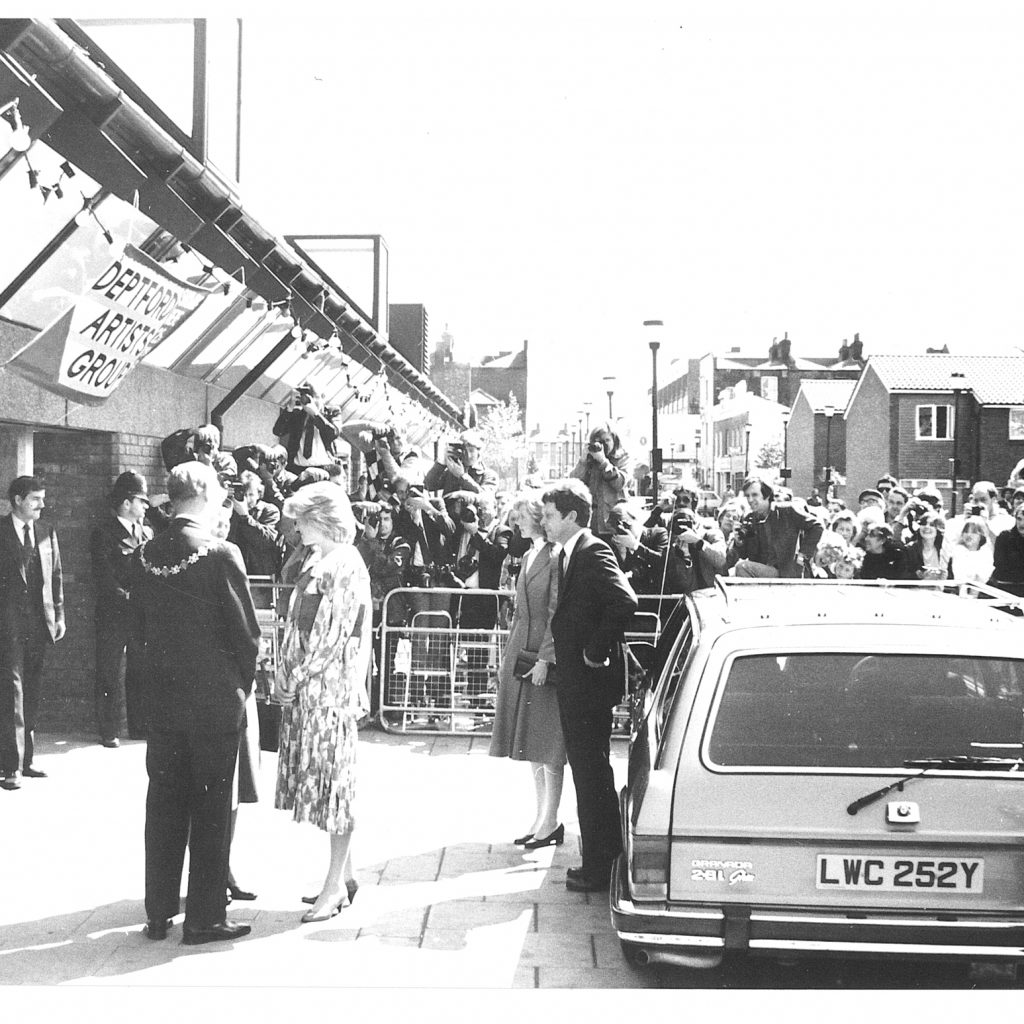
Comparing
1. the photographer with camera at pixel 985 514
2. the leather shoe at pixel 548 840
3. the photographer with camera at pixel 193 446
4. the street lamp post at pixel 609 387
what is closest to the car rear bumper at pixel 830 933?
the leather shoe at pixel 548 840

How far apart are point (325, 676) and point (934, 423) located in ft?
110

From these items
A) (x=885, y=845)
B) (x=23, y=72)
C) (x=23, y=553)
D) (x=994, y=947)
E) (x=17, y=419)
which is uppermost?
(x=23, y=72)

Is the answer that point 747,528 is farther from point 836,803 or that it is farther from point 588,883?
point 836,803

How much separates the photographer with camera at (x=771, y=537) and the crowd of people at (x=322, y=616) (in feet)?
0.06

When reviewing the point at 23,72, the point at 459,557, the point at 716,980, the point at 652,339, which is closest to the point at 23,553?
the point at 23,72

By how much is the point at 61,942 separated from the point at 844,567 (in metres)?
6.05

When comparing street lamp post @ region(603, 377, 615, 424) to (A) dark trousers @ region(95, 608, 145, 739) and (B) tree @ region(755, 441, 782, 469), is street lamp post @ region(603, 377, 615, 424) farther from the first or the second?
(B) tree @ region(755, 441, 782, 469)

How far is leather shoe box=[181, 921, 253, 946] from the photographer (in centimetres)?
531

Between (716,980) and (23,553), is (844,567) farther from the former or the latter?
(23,553)

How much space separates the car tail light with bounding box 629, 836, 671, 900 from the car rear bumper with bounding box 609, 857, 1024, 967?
2.7 inches

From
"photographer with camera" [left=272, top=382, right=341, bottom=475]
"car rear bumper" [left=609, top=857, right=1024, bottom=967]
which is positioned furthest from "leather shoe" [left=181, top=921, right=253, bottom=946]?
"photographer with camera" [left=272, top=382, right=341, bottom=475]

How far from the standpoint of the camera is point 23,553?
809 centimetres

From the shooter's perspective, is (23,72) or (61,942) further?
(23,72)


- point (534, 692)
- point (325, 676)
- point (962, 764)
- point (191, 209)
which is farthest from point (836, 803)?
point (191, 209)
